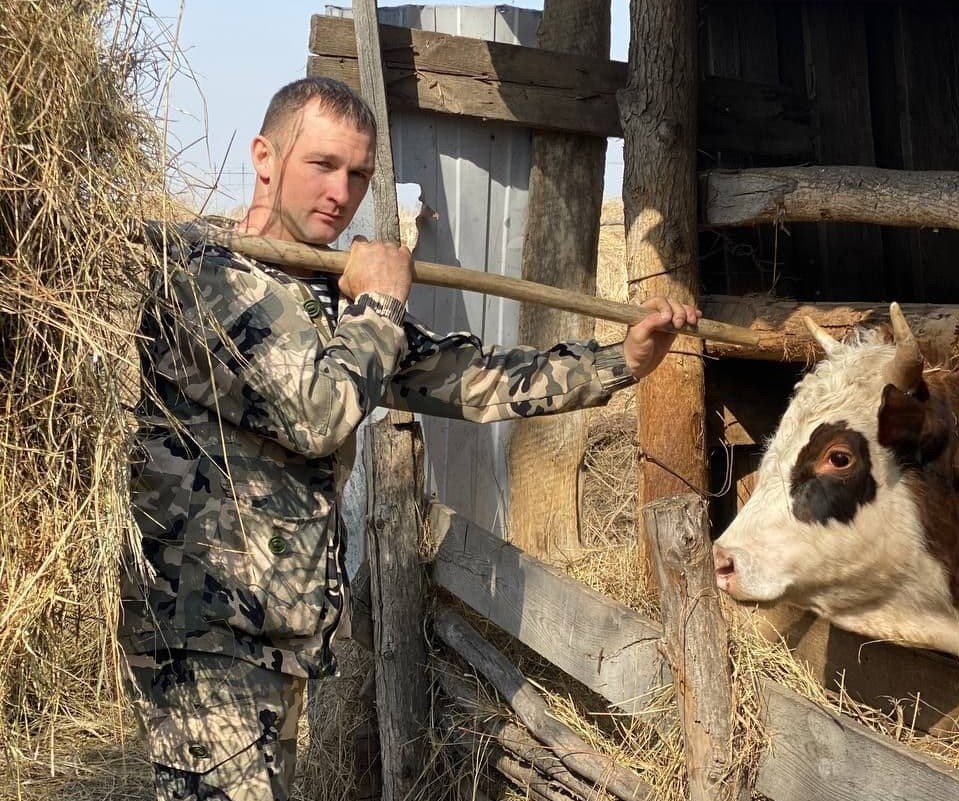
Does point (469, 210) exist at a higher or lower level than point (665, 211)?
higher

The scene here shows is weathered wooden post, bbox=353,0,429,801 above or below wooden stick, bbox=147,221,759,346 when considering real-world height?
below

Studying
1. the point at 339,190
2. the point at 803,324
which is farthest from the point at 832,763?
the point at 803,324

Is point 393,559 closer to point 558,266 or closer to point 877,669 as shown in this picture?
point 558,266

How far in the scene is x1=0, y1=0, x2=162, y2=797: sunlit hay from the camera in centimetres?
244

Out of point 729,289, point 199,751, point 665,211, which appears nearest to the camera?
point 199,751

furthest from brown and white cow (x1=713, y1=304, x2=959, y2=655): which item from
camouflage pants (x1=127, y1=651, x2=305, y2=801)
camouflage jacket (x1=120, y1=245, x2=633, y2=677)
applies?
Result: camouflage pants (x1=127, y1=651, x2=305, y2=801)

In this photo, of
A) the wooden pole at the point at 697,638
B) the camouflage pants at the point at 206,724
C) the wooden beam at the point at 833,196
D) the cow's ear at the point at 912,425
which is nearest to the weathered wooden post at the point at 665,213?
the wooden beam at the point at 833,196

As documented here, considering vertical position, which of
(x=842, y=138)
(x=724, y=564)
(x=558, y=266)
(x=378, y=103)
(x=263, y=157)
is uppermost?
(x=842, y=138)

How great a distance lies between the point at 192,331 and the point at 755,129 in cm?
379

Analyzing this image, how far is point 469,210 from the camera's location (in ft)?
18.6

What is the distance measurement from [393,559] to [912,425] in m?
2.38

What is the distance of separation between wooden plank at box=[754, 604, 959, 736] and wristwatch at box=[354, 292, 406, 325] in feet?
5.43

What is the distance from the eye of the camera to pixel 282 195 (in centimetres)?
321

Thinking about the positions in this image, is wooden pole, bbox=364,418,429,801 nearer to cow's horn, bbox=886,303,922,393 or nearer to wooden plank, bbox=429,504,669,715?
wooden plank, bbox=429,504,669,715
